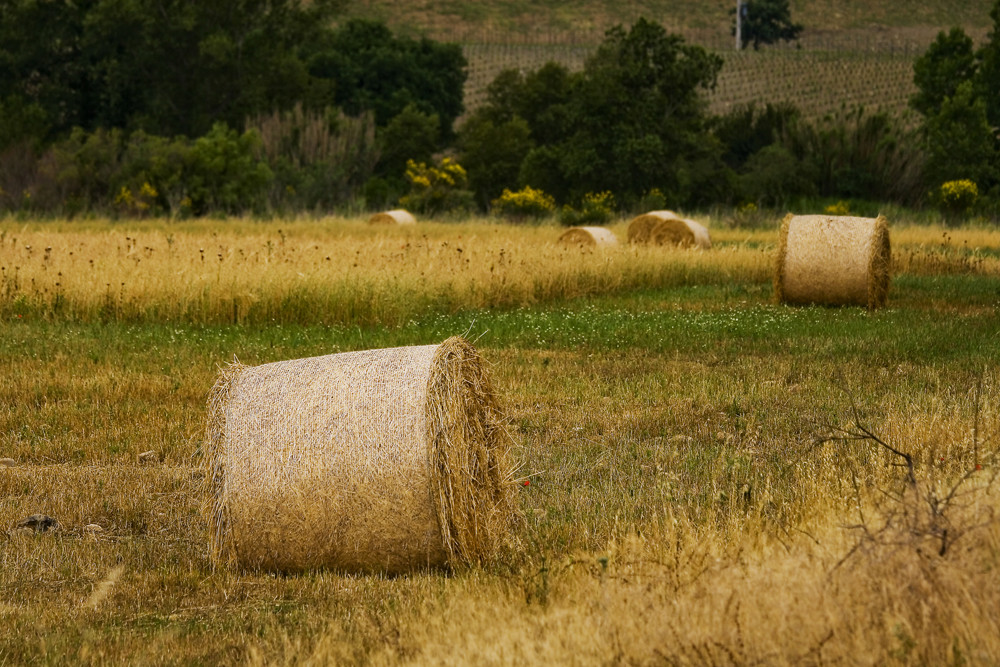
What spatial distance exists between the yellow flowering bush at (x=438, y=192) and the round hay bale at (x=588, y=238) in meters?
20.0

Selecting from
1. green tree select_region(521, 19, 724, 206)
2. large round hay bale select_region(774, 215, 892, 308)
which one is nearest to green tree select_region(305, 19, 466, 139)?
green tree select_region(521, 19, 724, 206)

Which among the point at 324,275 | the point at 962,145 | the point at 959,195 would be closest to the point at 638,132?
the point at 962,145

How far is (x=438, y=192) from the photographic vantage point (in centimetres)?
5219

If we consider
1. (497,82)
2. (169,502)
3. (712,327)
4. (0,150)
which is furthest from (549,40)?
(169,502)

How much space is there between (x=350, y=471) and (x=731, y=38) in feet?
415

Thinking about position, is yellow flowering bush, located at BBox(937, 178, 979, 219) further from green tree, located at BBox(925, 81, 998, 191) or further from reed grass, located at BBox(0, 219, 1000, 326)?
reed grass, located at BBox(0, 219, 1000, 326)

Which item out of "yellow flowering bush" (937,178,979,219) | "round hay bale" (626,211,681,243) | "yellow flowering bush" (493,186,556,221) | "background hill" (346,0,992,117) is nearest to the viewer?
"round hay bale" (626,211,681,243)

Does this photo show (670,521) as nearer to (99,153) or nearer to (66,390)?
(66,390)

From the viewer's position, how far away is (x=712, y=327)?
18.0 metres

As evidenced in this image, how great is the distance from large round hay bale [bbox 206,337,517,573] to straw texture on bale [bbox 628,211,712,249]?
22.0 metres

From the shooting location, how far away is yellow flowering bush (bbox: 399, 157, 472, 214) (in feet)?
169

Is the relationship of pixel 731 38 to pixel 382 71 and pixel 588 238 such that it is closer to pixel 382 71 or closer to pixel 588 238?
pixel 382 71

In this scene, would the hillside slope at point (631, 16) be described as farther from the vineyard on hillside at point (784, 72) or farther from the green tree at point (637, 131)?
the green tree at point (637, 131)

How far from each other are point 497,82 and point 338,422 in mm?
61380
